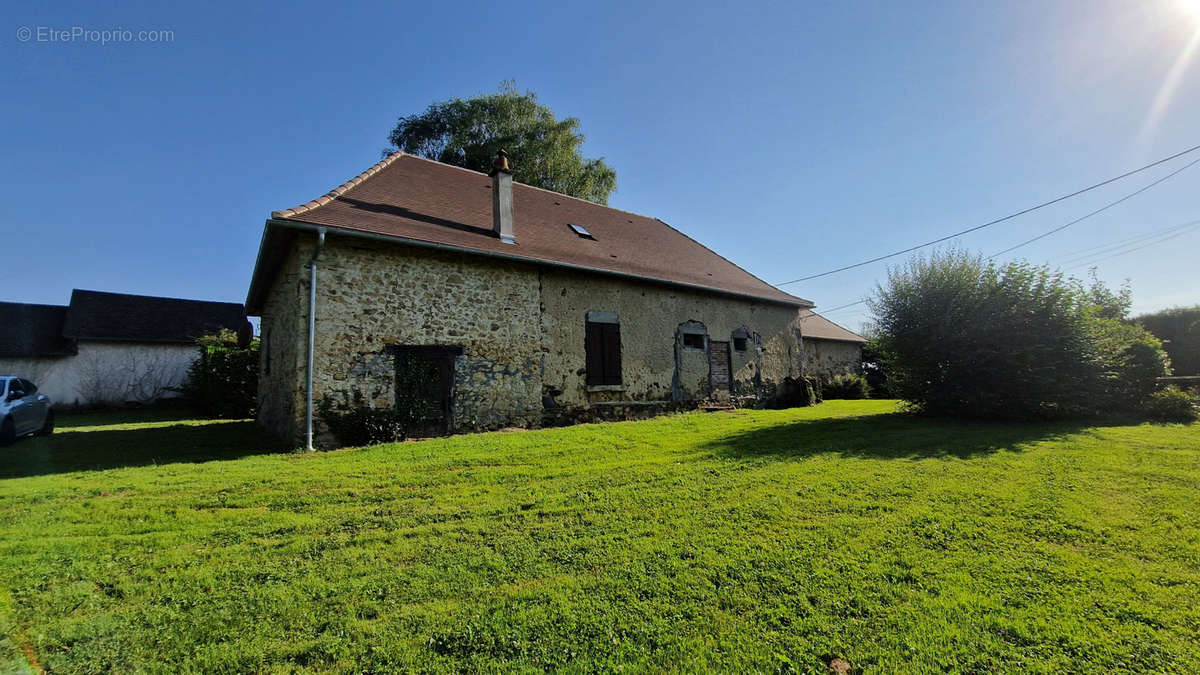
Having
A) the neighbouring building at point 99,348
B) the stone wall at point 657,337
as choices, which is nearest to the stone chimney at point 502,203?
the stone wall at point 657,337

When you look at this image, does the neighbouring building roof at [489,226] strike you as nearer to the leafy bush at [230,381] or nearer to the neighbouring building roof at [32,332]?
the leafy bush at [230,381]

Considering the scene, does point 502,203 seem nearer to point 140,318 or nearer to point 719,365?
point 719,365

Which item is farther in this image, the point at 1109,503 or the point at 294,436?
the point at 294,436

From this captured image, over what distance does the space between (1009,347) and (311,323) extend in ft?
39.5

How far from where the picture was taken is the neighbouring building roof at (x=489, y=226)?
27.9 feet

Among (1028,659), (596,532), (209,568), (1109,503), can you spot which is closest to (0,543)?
(209,568)

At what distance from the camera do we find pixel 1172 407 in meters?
9.13

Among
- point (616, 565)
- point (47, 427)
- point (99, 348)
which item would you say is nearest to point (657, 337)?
point (616, 565)

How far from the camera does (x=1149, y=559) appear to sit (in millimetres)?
2984

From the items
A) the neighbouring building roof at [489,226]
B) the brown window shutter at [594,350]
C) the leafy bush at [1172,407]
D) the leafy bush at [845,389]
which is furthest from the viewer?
the leafy bush at [845,389]

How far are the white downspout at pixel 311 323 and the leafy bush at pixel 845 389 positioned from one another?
15.7 metres

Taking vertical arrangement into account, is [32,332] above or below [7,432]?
above

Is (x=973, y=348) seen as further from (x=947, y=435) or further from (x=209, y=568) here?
(x=209, y=568)

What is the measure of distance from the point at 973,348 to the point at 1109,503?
573 centimetres
